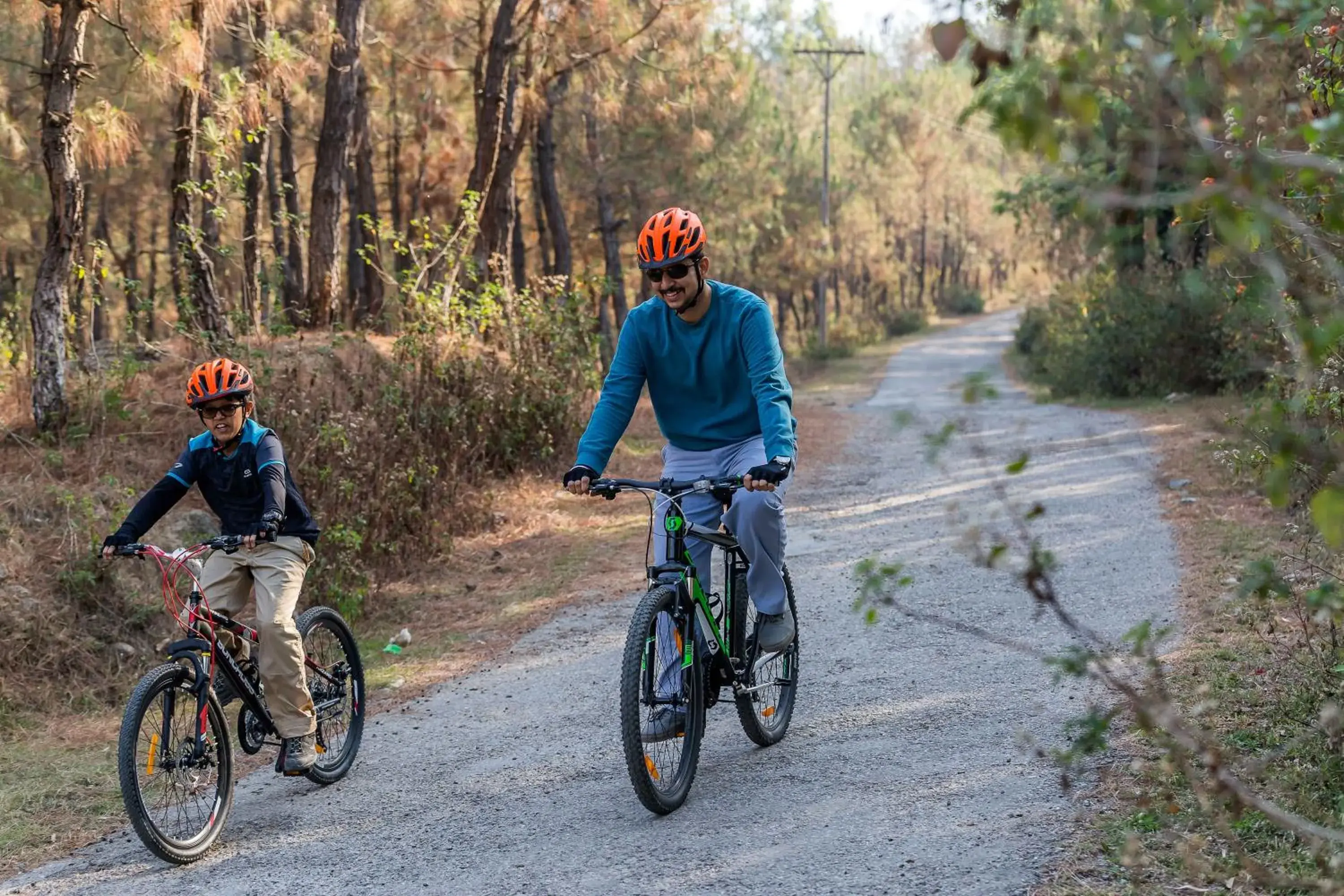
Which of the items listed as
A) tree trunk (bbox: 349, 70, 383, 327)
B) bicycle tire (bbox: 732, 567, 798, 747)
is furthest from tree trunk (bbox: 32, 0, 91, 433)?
tree trunk (bbox: 349, 70, 383, 327)

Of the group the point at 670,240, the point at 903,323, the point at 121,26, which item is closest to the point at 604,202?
the point at 121,26

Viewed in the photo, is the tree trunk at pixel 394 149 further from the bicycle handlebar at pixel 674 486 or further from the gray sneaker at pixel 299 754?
the bicycle handlebar at pixel 674 486

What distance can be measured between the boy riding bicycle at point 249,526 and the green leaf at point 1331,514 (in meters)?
4.32

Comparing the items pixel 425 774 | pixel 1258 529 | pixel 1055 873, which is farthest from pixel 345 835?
pixel 1258 529

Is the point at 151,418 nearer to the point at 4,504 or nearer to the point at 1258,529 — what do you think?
the point at 4,504

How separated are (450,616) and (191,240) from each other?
4124mm

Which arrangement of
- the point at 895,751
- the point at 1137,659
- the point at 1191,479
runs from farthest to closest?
the point at 1191,479 < the point at 1137,659 < the point at 895,751

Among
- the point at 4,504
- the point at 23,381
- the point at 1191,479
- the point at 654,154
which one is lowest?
the point at 1191,479

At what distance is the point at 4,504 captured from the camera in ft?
28.1

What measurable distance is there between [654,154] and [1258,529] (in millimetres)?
21703

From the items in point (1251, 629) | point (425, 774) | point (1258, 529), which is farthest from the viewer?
point (1258, 529)

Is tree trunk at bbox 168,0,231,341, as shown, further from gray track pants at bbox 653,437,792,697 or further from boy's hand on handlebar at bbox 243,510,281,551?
gray track pants at bbox 653,437,792,697

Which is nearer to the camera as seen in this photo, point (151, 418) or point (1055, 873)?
point (1055, 873)

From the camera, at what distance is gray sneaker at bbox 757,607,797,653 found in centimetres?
546
